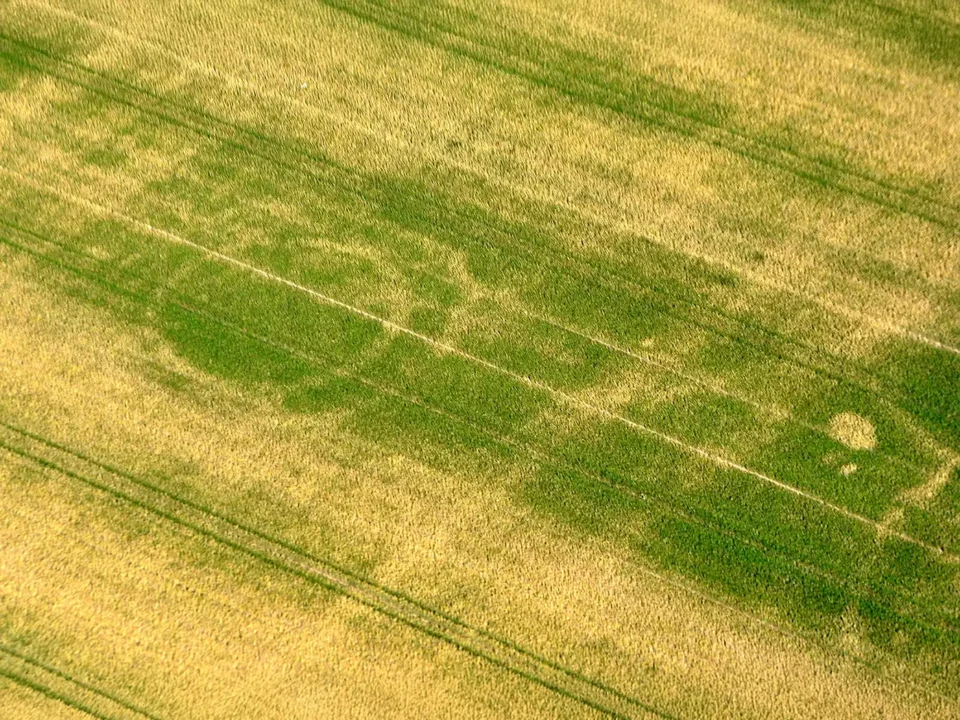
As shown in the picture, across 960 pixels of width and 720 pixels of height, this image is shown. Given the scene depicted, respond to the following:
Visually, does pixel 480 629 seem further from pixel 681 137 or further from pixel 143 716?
pixel 681 137

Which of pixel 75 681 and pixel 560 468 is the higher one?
pixel 560 468

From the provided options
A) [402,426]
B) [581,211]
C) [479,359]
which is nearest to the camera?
[402,426]

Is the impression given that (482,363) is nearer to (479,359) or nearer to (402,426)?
(479,359)

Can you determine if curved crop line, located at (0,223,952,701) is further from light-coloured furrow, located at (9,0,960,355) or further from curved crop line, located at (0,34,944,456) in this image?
light-coloured furrow, located at (9,0,960,355)

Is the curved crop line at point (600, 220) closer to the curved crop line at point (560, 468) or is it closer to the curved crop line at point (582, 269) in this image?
the curved crop line at point (582, 269)

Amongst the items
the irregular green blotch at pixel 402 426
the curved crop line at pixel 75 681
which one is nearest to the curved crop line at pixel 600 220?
the irregular green blotch at pixel 402 426

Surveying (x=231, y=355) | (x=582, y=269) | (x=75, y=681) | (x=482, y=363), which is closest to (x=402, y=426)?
(x=482, y=363)

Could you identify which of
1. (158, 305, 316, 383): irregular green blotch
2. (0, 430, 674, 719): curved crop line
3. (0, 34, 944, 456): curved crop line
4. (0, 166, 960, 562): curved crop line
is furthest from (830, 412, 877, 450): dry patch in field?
(158, 305, 316, 383): irregular green blotch
